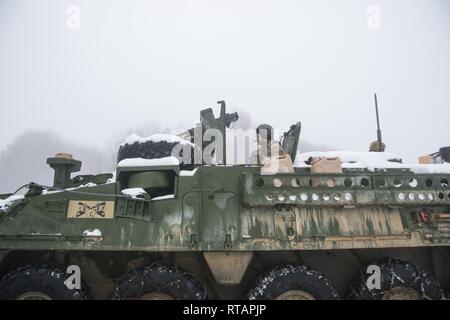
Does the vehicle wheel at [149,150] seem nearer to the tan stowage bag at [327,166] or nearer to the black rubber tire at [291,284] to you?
the tan stowage bag at [327,166]

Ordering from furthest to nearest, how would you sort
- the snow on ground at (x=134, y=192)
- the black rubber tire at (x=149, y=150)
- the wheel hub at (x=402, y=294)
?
the black rubber tire at (x=149, y=150) < the wheel hub at (x=402, y=294) < the snow on ground at (x=134, y=192)

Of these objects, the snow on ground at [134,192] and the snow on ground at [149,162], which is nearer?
the snow on ground at [134,192]

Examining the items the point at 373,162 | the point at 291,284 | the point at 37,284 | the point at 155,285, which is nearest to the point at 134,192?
the point at 155,285

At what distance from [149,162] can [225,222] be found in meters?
1.57

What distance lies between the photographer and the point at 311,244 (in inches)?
231

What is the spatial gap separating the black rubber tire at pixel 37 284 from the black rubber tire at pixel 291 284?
2.65 metres

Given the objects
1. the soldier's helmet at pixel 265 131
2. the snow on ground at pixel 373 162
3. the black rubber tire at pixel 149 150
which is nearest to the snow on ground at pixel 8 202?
the black rubber tire at pixel 149 150

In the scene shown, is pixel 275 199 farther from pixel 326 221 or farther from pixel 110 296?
pixel 110 296

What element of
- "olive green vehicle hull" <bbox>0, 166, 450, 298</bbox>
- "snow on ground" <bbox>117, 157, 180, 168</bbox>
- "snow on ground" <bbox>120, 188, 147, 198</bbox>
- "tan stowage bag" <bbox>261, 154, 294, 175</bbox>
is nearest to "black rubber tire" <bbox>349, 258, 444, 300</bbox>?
"olive green vehicle hull" <bbox>0, 166, 450, 298</bbox>

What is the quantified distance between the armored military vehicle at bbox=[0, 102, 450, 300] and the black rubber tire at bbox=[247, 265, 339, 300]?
0.05 ft

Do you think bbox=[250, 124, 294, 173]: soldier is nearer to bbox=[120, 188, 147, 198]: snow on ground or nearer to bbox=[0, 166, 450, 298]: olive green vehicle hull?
bbox=[0, 166, 450, 298]: olive green vehicle hull

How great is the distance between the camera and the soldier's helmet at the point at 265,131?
7.38m

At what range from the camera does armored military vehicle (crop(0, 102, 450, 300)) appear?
18.3 feet
